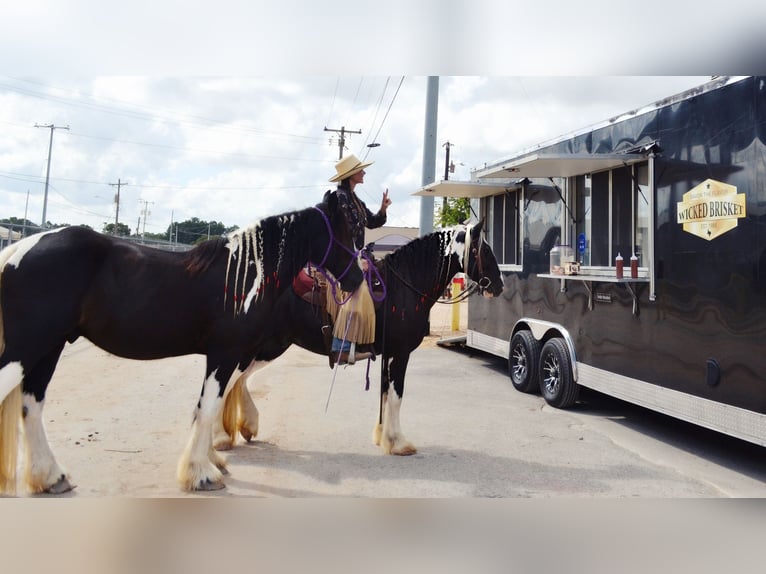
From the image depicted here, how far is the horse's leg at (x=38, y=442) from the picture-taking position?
11.5 feet

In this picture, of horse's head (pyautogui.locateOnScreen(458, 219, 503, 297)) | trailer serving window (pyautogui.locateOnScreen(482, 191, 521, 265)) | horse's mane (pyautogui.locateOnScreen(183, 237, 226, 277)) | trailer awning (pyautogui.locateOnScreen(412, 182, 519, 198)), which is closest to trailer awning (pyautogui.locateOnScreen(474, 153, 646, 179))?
horse's head (pyautogui.locateOnScreen(458, 219, 503, 297))

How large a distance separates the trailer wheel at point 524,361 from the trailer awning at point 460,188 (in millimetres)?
1962

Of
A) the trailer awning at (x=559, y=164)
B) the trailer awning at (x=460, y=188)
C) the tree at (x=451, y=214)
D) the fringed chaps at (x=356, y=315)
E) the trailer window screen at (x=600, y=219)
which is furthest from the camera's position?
the tree at (x=451, y=214)

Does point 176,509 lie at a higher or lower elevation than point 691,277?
lower

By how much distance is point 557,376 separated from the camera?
21.4 feet

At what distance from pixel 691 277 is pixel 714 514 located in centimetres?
192

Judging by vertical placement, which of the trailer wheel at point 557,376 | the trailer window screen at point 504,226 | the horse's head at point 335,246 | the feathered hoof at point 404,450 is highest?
the trailer window screen at point 504,226

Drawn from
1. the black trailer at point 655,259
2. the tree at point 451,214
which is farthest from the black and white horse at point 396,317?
the tree at point 451,214

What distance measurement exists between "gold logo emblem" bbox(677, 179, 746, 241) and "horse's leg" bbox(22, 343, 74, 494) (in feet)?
15.7

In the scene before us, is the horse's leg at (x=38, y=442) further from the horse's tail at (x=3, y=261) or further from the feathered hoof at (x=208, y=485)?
the feathered hoof at (x=208, y=485)

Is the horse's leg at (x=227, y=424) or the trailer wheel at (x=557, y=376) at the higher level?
the trailer wheel at (x=557, y=376)
